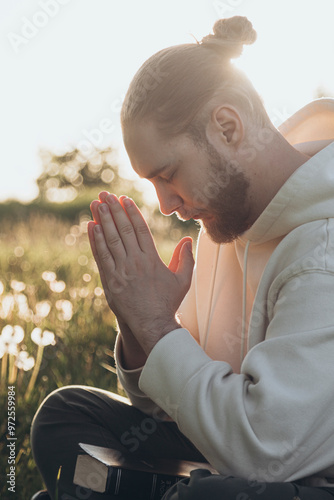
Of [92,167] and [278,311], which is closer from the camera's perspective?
[278,311]

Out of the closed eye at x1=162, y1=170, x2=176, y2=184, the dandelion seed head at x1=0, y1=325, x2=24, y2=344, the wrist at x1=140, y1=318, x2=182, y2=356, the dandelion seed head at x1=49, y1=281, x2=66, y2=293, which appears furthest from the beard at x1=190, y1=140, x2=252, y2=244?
the dandelion seed head at x1=49, y1=281, x2=66, y2=293

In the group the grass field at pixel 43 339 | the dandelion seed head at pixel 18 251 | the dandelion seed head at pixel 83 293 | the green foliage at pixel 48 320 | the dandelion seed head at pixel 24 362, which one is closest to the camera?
the grass field at pixel 43 339

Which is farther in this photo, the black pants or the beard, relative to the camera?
the black pants

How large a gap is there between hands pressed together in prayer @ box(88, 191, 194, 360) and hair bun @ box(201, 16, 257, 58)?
2.24 ft

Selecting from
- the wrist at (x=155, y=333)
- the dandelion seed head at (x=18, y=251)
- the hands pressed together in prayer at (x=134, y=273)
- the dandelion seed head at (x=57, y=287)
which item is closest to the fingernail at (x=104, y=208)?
the hands pressed together in prayer at (x=134, y=273)

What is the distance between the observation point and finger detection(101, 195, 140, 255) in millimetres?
2165

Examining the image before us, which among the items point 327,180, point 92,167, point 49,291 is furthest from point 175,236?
point 92,167

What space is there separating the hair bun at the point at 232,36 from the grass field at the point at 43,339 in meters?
1.92

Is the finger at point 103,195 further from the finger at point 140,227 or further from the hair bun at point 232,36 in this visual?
the hair bun at point 232,36

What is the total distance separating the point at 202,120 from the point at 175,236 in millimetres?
7032

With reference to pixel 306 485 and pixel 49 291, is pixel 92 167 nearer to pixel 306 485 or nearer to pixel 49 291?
pixel 49 291

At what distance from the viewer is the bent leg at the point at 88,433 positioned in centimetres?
250

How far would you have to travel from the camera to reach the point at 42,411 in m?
2.63

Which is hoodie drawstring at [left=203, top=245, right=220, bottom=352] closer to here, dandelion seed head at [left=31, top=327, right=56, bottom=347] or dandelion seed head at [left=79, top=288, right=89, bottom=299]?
dandelion seed head at [left=31, top=327, right=56, bottom=347]
